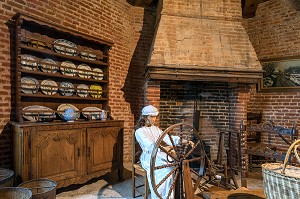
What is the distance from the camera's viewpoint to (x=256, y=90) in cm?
508

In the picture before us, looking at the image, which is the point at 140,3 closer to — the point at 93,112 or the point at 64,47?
the point at 64,47

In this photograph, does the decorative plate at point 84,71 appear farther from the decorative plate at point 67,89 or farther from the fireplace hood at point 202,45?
the fireplace hood at point 202,45

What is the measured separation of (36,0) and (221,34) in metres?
3.32

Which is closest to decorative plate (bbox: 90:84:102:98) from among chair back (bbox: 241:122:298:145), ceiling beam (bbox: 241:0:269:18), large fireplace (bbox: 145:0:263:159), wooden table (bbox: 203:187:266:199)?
large fireplace (bbox: 145:0:263:159)

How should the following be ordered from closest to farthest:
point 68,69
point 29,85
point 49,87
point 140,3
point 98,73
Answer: point 29,85, point 49,87, point 68,69, point 98,73, point 140,3

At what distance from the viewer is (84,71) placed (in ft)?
12.4

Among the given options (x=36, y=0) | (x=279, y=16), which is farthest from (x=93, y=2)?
(x=279, y=16)

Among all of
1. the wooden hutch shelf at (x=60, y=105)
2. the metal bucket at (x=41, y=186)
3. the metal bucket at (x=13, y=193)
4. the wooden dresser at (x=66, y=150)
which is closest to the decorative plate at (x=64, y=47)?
the wooden hutch shelf at (x=60, y=105)

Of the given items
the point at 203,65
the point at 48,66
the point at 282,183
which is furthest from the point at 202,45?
the point at 282,183

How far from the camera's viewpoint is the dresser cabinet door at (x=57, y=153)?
2.70m

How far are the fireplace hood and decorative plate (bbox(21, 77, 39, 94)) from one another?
1.79 metres

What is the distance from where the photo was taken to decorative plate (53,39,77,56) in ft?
11.3

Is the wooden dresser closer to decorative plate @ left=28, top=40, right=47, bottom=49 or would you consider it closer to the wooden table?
decorative plate @ left=28, top=40, right=47, bottom=49

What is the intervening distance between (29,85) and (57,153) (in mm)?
1039
